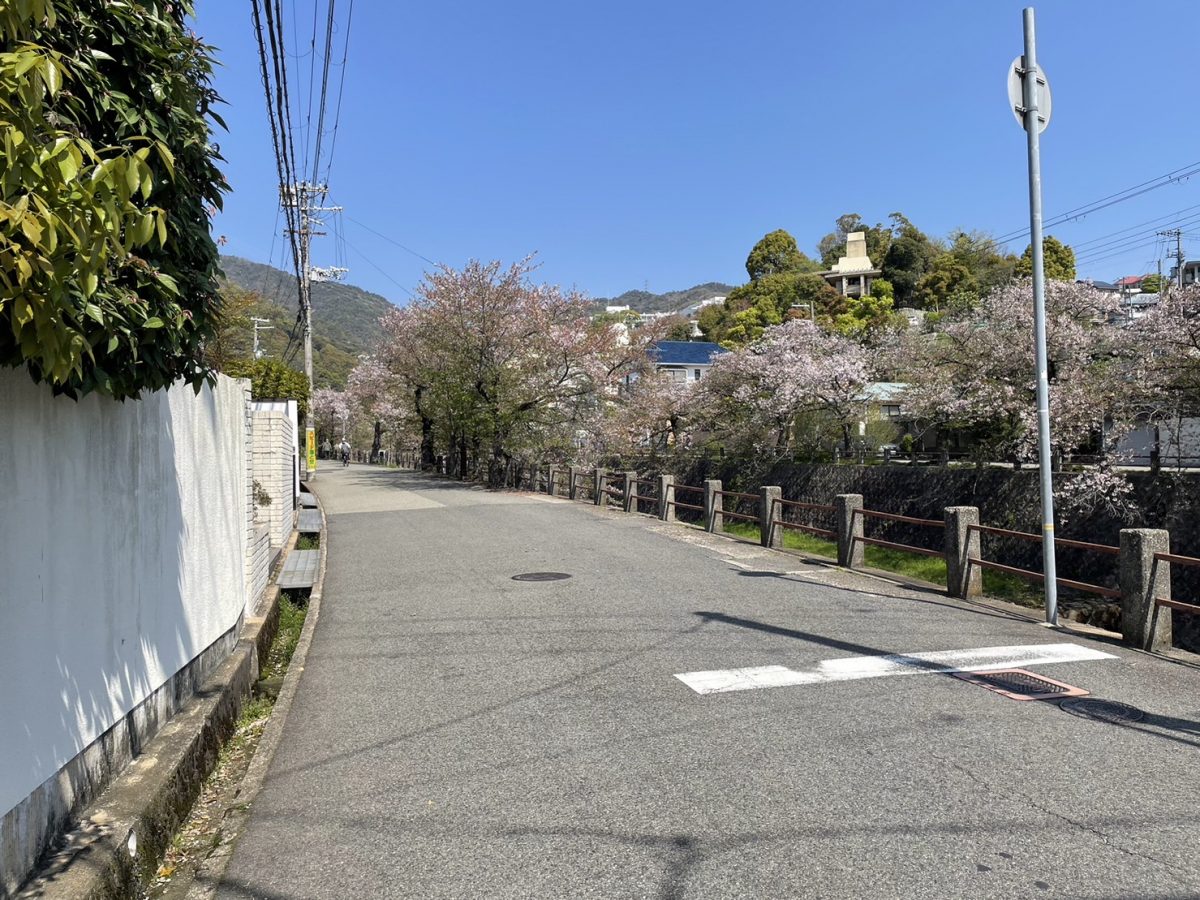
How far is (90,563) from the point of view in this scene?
3955mm

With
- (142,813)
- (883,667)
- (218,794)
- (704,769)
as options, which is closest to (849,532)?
(883,667)

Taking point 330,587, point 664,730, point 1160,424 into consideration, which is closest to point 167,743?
point 664,730

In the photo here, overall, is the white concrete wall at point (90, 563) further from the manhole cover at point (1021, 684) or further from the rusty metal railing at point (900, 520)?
the rusty metal railing at point (900, 520)

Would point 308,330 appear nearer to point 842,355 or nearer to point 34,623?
point 842,355

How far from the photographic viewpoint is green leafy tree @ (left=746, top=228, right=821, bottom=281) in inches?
3873

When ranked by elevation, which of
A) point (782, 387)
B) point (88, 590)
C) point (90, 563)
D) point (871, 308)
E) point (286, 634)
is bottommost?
point (286, 634)

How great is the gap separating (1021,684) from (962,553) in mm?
3949

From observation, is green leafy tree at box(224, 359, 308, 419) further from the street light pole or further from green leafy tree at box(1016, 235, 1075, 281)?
green leafy tree at box(1016, 235, 1075, 281)

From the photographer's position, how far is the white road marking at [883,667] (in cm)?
634

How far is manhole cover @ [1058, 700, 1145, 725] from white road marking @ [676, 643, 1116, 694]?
90 cm

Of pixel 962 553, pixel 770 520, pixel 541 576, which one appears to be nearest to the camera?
pixel 962 553

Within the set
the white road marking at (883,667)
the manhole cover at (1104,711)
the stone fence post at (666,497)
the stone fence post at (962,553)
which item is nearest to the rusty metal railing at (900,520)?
the stone fence post at (962,553)

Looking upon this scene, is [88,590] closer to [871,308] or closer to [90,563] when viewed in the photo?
[90,563]

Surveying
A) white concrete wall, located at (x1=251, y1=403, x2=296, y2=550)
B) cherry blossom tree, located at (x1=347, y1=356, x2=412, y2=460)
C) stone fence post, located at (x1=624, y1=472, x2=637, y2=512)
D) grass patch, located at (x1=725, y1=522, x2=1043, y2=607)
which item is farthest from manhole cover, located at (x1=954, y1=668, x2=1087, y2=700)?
cherry blossom tree, located at (x1=347, y1=356, x2=412, y2=460)
